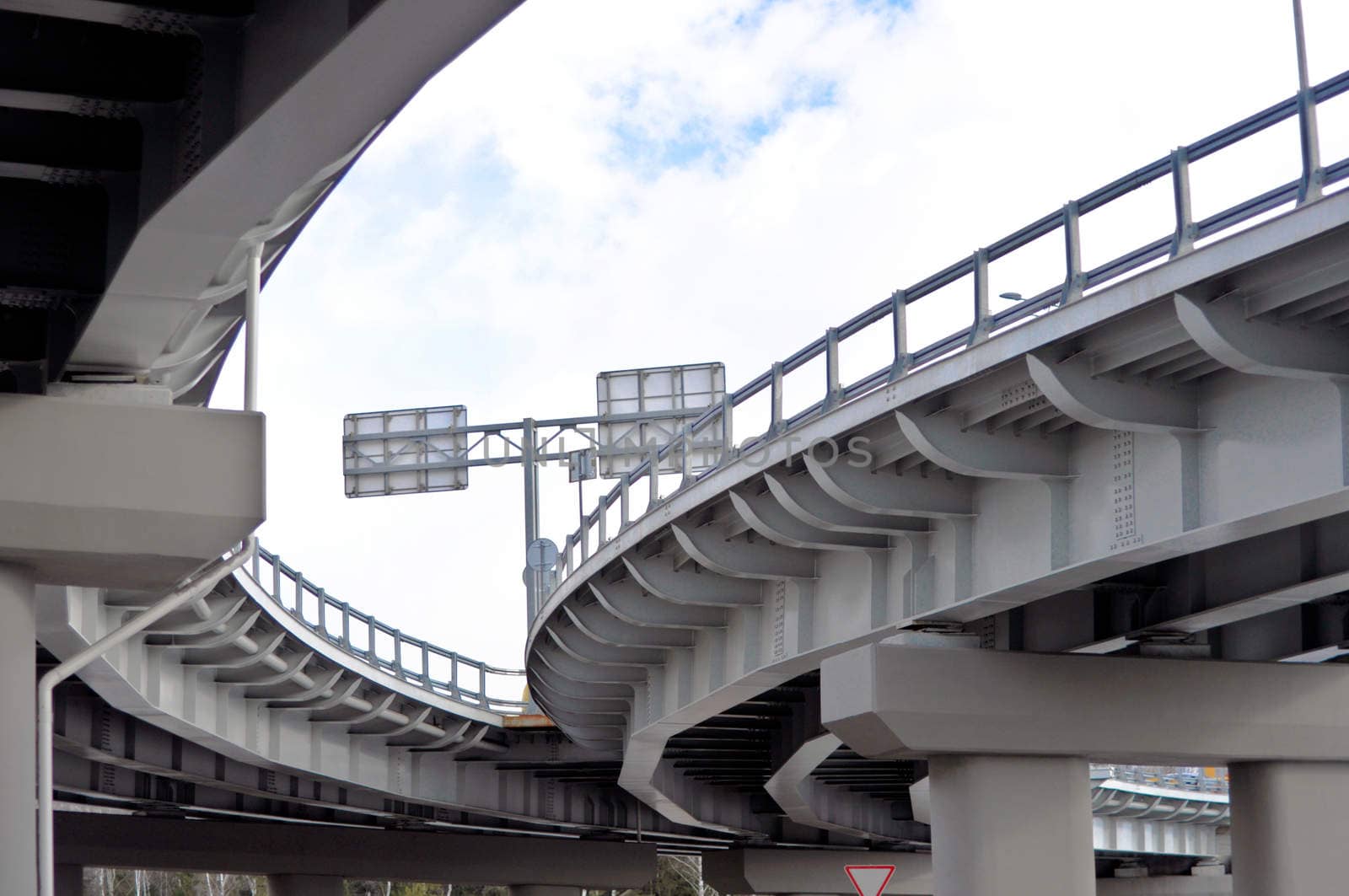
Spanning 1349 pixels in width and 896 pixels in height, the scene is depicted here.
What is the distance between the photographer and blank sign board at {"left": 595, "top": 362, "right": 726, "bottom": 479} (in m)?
Answer: 45.0

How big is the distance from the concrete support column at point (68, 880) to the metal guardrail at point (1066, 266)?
32.9m

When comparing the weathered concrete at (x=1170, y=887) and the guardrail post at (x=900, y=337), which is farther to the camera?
the weathered concrete at (x=1170, y=887)

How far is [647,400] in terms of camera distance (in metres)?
45.3

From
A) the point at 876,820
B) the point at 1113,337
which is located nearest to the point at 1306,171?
the point at 1113,337

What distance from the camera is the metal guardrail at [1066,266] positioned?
11.1 meters

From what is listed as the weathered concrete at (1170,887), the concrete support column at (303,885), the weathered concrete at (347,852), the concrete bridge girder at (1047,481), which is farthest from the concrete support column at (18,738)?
the weathered concrete at (1170,887)

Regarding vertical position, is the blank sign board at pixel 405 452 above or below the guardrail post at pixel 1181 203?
above

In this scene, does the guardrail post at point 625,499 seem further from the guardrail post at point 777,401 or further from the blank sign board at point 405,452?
the blank sign board at point 405,452

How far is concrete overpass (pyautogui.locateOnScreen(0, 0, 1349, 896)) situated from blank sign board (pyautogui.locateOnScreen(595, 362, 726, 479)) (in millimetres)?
11581

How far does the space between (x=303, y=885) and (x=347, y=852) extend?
4.87 ft

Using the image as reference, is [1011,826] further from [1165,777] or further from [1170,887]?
[1170,887]

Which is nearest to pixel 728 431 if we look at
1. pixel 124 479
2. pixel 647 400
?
pixel 124 479

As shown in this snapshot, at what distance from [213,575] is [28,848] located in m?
2.18

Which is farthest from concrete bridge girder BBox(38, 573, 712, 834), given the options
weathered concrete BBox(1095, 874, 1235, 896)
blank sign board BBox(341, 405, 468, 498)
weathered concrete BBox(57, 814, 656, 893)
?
weathered concrete BBox(1095, 874, 1235, 896)
